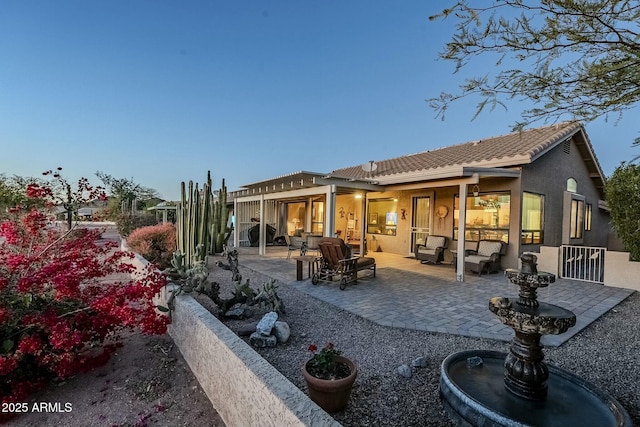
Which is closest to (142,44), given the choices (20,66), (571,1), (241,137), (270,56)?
(20,66)

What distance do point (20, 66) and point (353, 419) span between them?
13.1 metres

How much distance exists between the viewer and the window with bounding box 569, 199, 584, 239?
11.3 metres

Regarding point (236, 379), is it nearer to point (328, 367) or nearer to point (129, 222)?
point (328, 367)

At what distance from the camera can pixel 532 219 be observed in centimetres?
953

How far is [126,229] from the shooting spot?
48.2ft

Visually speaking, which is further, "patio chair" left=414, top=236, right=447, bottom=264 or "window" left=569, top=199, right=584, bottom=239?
"window" left=569, top=199, right=584, bottom=239

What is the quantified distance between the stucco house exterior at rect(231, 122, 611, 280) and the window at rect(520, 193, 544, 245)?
3cm

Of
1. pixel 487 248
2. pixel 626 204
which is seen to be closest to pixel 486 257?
pixel 487 248

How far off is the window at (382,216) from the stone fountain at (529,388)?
33.4 ft

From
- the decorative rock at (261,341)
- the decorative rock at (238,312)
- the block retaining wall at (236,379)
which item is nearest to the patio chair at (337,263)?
the decorative rock at (238,312)

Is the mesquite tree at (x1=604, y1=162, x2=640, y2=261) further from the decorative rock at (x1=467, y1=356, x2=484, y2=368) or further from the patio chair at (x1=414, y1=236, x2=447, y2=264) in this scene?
the decorative rock at (x1=467, y1=356, x2=484, y2=368)

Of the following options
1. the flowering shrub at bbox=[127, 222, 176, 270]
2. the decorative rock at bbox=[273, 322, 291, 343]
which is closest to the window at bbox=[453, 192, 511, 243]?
the decorative rock at bbox=[273, 322, 291, 343]

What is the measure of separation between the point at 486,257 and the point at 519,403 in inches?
285

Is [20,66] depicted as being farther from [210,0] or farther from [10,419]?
[10,419]
